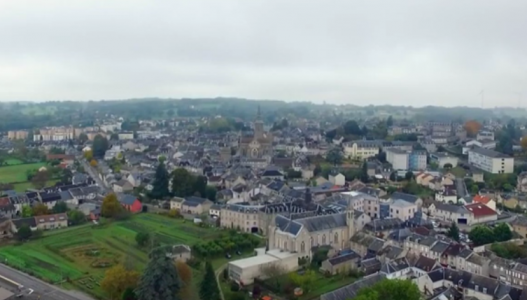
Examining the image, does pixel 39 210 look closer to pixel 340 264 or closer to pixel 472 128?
pixel 340 264

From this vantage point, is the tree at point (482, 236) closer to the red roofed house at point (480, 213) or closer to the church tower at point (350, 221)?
the red roofed house at point (480, 213)

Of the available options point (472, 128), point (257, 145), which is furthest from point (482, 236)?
point (472, 128)

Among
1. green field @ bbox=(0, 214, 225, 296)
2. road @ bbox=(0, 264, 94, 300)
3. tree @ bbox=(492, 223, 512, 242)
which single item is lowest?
road @ bbox=(0, 264, 94, 300)

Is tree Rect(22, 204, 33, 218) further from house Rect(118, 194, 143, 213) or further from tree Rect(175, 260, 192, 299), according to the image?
tree Rect(175, 260, 192, 299)

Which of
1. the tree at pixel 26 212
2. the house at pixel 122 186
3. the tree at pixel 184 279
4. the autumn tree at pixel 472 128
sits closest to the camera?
the tree at pixel 184 279

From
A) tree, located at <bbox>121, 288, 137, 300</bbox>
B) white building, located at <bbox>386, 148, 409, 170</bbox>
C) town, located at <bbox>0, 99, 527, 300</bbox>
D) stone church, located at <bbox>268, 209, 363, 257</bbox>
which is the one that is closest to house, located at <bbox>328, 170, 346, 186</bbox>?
town, located at <bbox>0, 99, 527, 300</bbox>

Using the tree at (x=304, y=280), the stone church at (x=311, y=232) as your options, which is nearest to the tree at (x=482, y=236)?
the stone church at (x=311, y=232)
